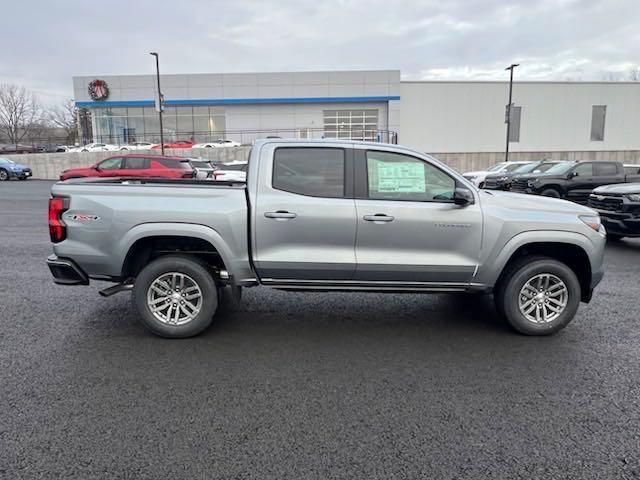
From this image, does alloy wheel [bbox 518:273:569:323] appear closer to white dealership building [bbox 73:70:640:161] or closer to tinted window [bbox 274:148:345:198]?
tinted window [bbox 274:148:345:198]

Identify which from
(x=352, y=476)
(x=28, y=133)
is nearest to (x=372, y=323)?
(x=352, y=476)

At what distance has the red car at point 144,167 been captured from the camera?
64.1 feet

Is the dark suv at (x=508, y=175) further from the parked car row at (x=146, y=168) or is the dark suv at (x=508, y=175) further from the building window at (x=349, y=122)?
the building window at (x=349, y=122)

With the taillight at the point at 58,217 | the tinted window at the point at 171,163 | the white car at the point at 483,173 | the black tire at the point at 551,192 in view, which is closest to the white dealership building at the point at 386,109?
the white car at the point at 483,173

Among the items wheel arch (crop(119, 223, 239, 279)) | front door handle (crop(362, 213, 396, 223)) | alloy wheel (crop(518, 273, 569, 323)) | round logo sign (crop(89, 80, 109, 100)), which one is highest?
round logo sign (crop(89, 80, 109, 100))

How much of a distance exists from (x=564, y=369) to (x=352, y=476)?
2288mm

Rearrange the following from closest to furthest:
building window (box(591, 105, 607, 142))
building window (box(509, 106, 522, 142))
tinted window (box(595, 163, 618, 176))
A: tinted window (box(595, 163, 618, 176)) < building window (box(509, 106, 522, 142)) < building window (box(591, 105, 607, 142))

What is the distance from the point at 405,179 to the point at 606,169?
1359cm

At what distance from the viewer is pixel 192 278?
4.44 metres

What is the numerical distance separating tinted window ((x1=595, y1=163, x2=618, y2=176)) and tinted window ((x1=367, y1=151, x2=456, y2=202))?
42.9ft

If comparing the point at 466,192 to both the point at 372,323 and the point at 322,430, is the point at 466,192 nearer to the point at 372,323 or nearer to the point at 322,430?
the point at 372,323

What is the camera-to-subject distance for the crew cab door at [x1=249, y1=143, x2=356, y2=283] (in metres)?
4.36

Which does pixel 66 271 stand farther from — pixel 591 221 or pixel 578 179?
pixel 578 179

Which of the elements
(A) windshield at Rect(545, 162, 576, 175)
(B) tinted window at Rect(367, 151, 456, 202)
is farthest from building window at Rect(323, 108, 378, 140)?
(B) tinted window at Rect(367, 151, 456, 202)
